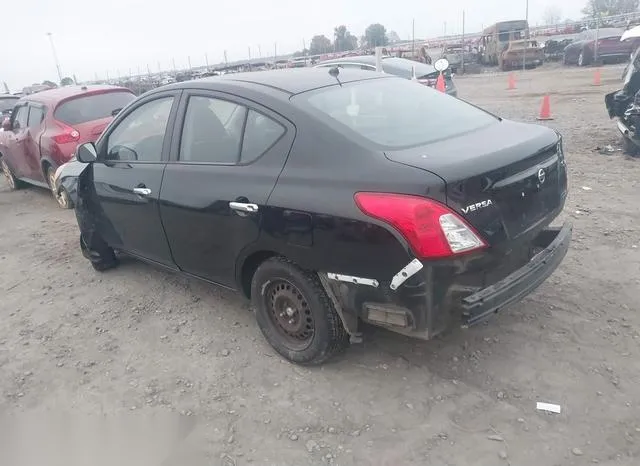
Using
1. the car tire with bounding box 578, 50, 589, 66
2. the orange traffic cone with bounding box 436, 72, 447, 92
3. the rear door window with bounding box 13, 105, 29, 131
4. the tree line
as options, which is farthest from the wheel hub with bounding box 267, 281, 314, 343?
the tree line

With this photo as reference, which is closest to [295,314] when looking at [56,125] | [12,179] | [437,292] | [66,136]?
[437,292]

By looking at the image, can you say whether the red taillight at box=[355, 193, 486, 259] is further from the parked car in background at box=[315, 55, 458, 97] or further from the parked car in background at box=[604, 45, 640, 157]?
the parked car in background at box=[315, 55, 458, 97]

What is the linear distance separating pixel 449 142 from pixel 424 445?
5.37ft

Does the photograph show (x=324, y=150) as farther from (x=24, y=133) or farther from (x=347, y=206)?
(x=24, y=133)

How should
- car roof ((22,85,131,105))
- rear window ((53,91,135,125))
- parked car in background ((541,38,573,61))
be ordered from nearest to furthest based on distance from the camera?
rear window ((53,91,135,125)) → car roof ((22,85,131,105)) → parked car in background ((541,38,573,61))

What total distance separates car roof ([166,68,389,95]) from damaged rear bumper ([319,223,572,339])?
4.12 feet

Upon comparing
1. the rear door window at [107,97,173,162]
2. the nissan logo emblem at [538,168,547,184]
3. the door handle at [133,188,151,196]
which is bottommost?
the door handle at [133,188,151,196]

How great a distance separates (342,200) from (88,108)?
6554 mm

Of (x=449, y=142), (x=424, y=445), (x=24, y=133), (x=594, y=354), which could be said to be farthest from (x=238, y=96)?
(x=24, y=133)

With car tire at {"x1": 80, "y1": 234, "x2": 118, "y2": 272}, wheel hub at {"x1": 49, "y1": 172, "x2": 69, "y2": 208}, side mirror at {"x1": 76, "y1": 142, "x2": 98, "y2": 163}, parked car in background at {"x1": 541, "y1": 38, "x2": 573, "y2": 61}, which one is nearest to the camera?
side mirror at {"x1": 76, "y1": 142, "x2": 98, "y2": 163}

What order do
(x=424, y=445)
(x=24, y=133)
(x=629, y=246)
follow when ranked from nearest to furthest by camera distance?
(x=424, y=445) < (x=629, y=246) < (x=24, y=133)

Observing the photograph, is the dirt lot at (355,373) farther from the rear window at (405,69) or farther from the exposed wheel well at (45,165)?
the rear window at (405,69)

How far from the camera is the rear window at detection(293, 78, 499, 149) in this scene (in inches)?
124

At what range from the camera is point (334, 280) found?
9.71 ft
